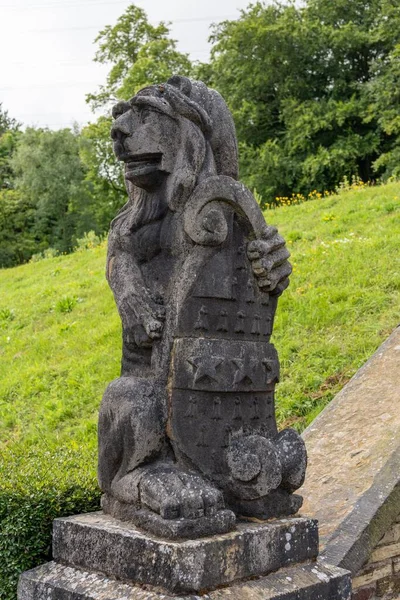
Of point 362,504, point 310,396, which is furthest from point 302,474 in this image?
point 310,396

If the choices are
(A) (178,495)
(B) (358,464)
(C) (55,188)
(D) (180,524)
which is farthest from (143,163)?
(C) (55,188)

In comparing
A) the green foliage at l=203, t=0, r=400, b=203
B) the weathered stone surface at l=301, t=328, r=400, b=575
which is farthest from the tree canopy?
the weathered stone surface at l=301, t=328, r=400, b=575

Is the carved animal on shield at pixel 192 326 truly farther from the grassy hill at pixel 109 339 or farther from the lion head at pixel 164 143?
the grassy hill at pixel 109 339

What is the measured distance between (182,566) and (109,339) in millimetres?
7520

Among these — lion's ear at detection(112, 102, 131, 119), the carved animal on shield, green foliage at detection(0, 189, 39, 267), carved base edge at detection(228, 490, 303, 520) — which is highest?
green foliage at detection(0, 189, 39, 267)

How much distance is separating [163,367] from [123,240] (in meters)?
0.75

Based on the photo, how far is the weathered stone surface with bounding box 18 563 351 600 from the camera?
3.51 meters

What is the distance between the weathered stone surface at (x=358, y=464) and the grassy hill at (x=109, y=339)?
2.50ft

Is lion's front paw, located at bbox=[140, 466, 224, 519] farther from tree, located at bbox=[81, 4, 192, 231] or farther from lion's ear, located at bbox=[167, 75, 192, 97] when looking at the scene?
tree, located at bbox=[81, 4, 192, 231]

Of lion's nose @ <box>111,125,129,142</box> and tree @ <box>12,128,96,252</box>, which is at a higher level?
tree @ <box>12,128,96,252</box>

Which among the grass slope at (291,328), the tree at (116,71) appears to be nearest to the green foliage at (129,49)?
the tree at (116,71)

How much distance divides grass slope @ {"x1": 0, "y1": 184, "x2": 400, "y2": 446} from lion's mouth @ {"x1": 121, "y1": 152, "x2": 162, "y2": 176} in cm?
393

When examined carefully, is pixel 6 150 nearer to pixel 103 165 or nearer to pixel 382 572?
pixel 103 165

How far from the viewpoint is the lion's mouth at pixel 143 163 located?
4.18m
